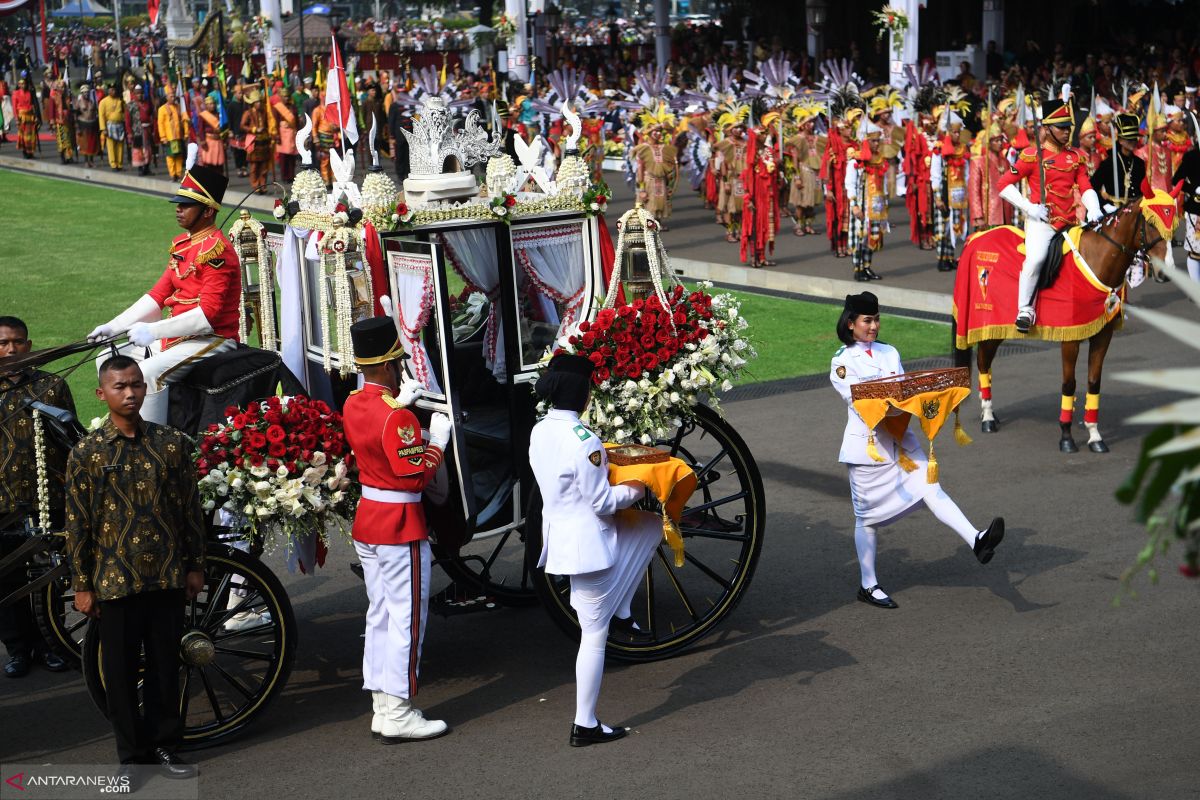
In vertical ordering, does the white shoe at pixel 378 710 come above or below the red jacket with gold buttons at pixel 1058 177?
below

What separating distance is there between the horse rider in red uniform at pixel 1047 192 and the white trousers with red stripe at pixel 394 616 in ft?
20.6

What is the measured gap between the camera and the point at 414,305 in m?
6.69

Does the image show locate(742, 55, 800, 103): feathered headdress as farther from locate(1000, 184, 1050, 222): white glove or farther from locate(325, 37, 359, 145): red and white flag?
locate(325, 37, 359, 145): red and white flag

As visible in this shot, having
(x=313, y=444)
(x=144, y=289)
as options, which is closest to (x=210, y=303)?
(x=313, y=444)

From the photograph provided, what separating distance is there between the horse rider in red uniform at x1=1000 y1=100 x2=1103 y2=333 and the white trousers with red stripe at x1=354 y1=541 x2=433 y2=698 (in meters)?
6.27

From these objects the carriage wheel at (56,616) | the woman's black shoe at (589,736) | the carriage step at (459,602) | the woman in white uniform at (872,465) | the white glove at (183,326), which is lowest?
the woman's black shoe at (589,736)

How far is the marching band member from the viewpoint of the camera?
19.0 ft

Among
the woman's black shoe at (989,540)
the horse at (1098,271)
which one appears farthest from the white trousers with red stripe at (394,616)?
the horse at (1098,271)

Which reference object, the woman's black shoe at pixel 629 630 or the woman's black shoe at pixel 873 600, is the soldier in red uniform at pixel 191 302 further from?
the woman's black shoe at pixel 873 600

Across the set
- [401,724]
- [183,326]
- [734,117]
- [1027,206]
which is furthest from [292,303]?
Result: [734,117]

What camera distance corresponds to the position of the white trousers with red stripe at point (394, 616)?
596 cm

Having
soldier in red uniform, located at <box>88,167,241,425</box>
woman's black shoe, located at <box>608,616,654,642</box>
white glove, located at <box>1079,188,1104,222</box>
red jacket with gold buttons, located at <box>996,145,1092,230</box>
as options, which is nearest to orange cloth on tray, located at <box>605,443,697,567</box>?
woman's black shoe, located at <box>608,616,654,642</box>

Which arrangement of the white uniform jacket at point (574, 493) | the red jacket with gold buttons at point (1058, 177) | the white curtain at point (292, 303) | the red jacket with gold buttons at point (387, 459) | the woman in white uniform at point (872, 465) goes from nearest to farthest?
the white uniform jacket at point (574, 493) → the red jacket with gold buttons at point (387, 459) → the woman in white uniform at point (872, 465) → the white curtain at point (292, 303) → the red jacket with gold buttons at point (1058, 177)

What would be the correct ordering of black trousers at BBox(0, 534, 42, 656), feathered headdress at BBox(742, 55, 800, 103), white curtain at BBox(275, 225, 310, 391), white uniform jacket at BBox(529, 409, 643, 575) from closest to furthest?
1. white uniform jacket at BBox(529, 409, 643, 575)
2. black trousers at BBox(0, 534, 42, 656)
3. white curtain at BBox(275, 225, 310, 391)
4. feathered headdress at BBox(742, 55, 800, 103)
